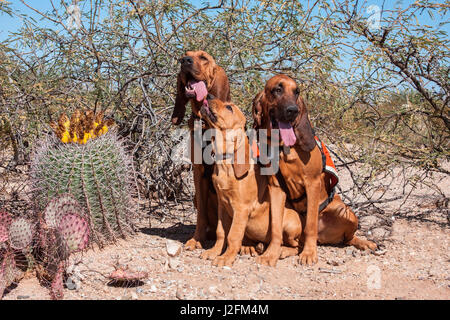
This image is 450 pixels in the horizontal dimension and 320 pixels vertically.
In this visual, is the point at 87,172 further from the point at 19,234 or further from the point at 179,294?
the point at 179,294

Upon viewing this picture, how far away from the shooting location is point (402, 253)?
17.0 ft

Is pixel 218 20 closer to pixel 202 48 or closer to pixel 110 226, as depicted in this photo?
pixel 202 48

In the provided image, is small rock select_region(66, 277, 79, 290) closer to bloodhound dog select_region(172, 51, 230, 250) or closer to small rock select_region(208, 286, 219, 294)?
small rock select_region(208, 286, 219, 294)

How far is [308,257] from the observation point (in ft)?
15.5

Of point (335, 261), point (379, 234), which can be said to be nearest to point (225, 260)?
point (335, 261)

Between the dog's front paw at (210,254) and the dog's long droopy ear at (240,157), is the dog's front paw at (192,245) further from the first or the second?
the dog's long droopy ear at (240,157)

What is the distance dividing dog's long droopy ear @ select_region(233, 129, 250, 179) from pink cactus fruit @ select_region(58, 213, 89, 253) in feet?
4.76

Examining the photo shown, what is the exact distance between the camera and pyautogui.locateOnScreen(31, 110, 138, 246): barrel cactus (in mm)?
4656

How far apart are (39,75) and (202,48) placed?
2.26m

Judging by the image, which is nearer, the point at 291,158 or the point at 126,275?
the point at 126,275

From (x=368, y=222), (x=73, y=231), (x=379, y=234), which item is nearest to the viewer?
(x=73, y=231)

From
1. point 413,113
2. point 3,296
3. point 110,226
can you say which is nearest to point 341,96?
point 413,113

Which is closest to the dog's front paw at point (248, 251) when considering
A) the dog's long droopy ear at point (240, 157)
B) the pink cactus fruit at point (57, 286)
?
A: the dog's long droopy ear at point (240, 157)

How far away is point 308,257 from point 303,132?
1228mm
